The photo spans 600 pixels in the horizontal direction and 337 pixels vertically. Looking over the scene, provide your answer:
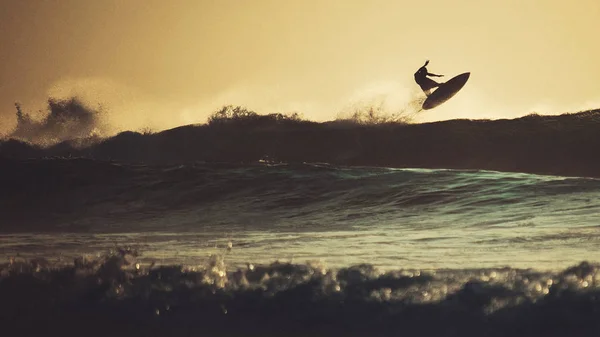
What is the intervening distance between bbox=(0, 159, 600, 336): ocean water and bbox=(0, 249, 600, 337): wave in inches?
0.6

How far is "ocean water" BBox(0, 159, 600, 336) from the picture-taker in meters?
6.38

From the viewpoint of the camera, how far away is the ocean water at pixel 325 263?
6.38 meters

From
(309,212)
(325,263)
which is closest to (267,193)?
(309,212)

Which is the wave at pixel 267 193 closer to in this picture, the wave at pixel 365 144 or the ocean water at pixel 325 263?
the ocean water at pixel 325 263

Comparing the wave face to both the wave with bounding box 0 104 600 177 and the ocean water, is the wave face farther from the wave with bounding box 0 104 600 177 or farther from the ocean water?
the wave with bounding box 0 104 600 177

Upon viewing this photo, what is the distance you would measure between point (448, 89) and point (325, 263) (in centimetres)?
1516

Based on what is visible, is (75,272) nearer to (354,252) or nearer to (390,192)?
(354,252)

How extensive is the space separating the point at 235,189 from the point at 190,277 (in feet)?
40.0

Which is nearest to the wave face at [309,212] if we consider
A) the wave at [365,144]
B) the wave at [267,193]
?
the wave at [267,193]

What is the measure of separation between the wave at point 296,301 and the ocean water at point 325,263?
1 cm

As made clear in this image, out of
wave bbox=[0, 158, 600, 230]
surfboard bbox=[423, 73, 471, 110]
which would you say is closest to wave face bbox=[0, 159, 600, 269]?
wave bbox=[0, 158, 600, 230]

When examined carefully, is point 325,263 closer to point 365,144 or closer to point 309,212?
point 309,212

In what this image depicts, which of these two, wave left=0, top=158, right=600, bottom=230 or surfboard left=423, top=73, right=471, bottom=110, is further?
surfboard left=423, top=73, right=471, bottom=110

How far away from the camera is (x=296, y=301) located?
22.3 ft
